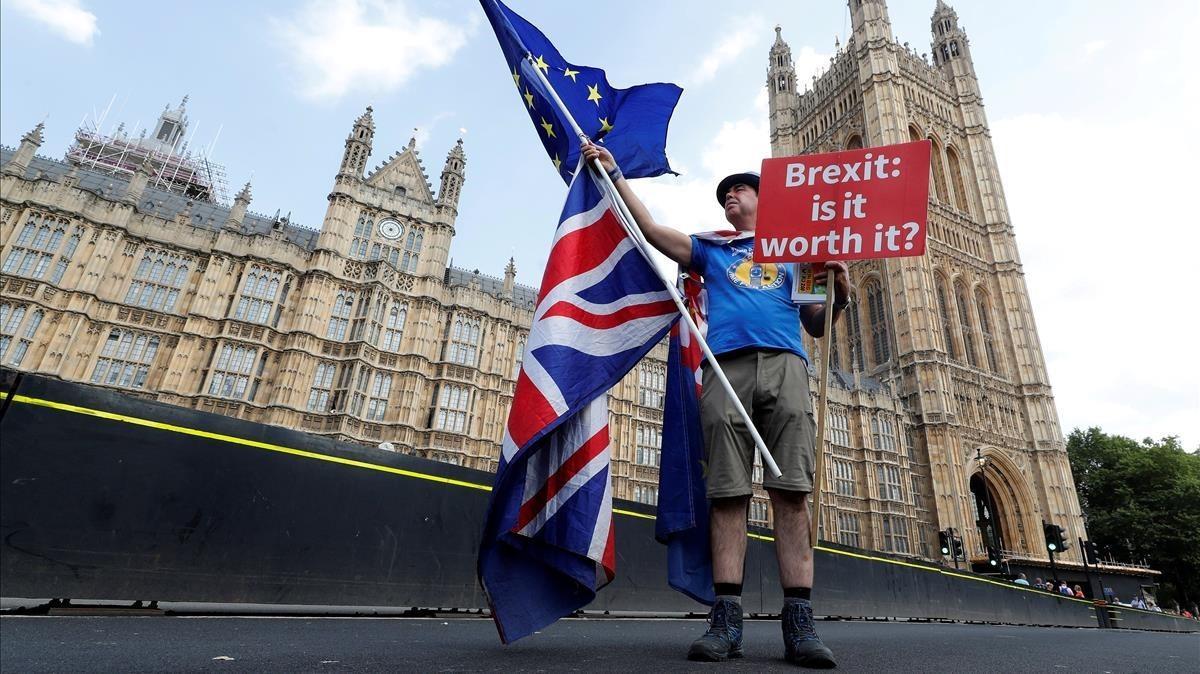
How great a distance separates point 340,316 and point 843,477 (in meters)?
29.6

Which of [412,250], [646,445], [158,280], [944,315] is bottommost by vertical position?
[646,445]

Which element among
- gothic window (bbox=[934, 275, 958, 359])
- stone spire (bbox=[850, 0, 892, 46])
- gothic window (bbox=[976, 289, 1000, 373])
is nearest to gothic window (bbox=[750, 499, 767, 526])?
gothic window (bbox=[934, 275, 958, 359])

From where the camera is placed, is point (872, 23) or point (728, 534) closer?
point (728, 534)

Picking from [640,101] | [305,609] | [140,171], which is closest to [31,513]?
[305,609]

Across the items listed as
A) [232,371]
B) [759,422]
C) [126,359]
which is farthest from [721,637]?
[126,359]

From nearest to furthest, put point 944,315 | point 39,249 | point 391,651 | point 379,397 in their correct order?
1. point 391,651
2. point 39,249
3. point 379,397
4. point 944,315

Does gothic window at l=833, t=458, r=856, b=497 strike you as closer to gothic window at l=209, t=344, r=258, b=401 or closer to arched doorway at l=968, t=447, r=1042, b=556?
arched doorway at l=968, t=447, r=1042, b=556

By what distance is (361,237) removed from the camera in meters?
25.1

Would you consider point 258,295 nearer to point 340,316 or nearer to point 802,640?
point 340,316

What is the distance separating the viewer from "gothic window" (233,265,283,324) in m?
21.9

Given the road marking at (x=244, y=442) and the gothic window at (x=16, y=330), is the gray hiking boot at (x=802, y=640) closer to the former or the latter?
the road marking at (x=244, y=442)

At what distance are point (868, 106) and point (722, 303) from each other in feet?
167

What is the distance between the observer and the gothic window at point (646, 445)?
2795 centimetres

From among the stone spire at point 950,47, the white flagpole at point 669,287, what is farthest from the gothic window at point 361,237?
the stone spire at point 950,47
